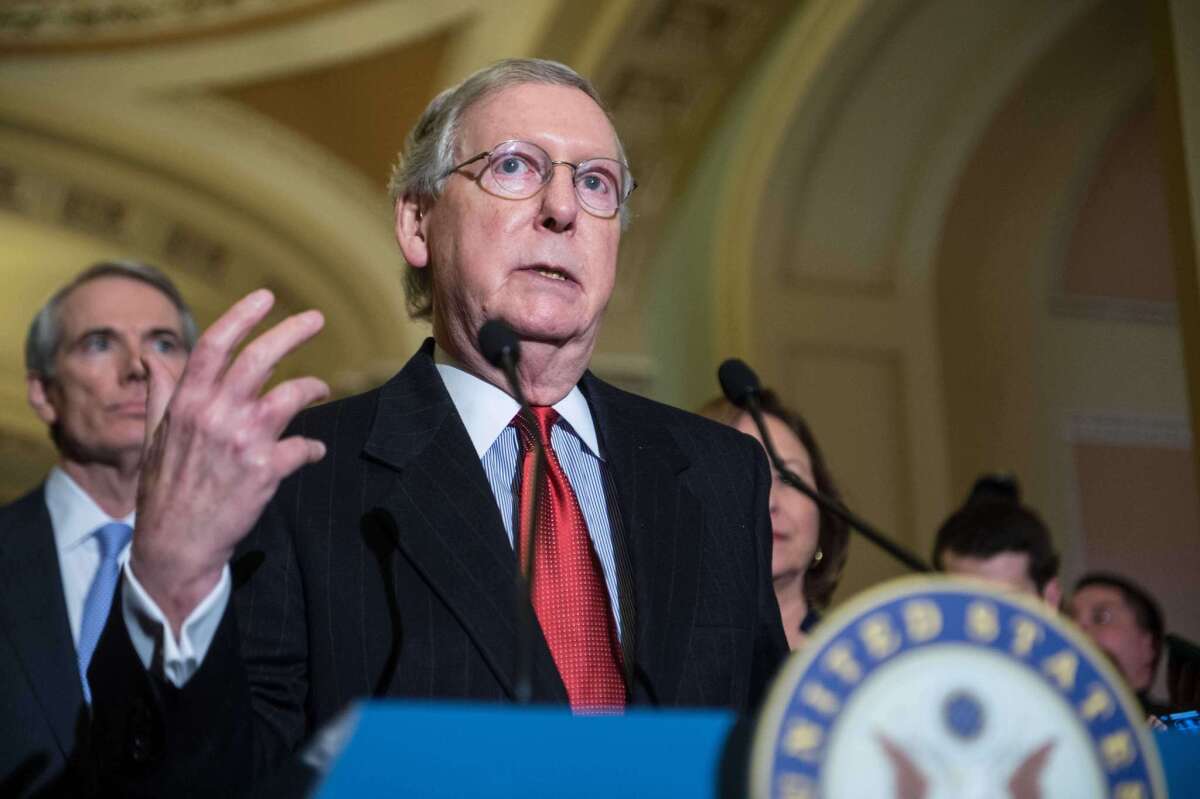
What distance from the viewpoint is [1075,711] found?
920 mm

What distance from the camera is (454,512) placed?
4.83ft

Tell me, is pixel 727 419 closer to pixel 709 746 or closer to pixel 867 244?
pixel 709 746

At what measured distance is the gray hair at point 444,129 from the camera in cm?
179

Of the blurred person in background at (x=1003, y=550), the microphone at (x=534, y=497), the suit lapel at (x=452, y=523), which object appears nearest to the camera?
the microphone at (x=534, y=497)

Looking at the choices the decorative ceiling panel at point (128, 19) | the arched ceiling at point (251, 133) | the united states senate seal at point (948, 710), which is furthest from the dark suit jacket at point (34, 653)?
the decorative ceiling panel at point (128, 19)

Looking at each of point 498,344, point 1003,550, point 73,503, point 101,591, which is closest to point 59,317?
point 73,503

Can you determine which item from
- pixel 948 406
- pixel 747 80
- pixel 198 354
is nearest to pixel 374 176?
pixel 747 80

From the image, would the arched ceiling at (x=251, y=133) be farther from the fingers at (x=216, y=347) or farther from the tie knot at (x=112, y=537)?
the fingers at (x=216, y=347)

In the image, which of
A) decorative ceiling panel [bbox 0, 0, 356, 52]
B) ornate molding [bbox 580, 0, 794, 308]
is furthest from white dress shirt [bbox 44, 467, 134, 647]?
decorative ceiling panel [bbox 0, 0, 356, 52]

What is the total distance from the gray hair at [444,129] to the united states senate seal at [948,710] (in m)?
1.02

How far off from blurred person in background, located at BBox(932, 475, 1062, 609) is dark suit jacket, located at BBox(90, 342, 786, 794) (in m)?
1.56

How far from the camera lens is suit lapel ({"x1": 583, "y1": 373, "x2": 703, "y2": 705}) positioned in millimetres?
1450

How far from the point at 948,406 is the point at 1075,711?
494 cm

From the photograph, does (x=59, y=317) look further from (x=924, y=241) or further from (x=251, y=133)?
(x=251, y=133)
